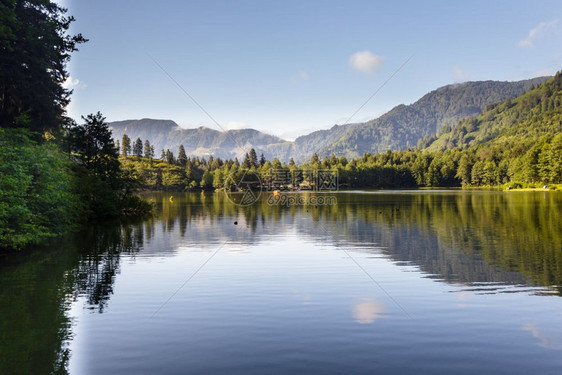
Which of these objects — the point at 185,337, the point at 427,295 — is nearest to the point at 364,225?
the point at 427,295

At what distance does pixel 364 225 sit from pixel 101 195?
39.9 meters

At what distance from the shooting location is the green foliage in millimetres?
29391

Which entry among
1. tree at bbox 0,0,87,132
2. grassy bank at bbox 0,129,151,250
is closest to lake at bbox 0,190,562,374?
grassy bank at bbox 0,129,151,250

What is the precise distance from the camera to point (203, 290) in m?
22.9

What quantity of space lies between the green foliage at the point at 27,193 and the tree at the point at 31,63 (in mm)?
7708

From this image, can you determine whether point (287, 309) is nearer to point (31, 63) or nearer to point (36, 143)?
point (36, 143)

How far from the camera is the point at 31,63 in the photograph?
4700cm

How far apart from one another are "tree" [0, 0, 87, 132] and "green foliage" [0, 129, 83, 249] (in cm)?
771

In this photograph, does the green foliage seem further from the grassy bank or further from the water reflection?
the water reflection

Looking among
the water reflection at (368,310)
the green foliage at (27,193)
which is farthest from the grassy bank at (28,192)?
the water reflection at (368,310)

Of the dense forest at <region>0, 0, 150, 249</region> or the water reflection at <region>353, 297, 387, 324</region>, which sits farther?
the dense forest at <region>0, 0, 150, 249</region>

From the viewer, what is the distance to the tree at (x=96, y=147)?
77.4 metres

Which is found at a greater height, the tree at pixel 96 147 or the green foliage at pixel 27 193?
the tree at pixel 96 147

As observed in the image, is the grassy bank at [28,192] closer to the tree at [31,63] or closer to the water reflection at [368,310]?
the tree at [31,63]
